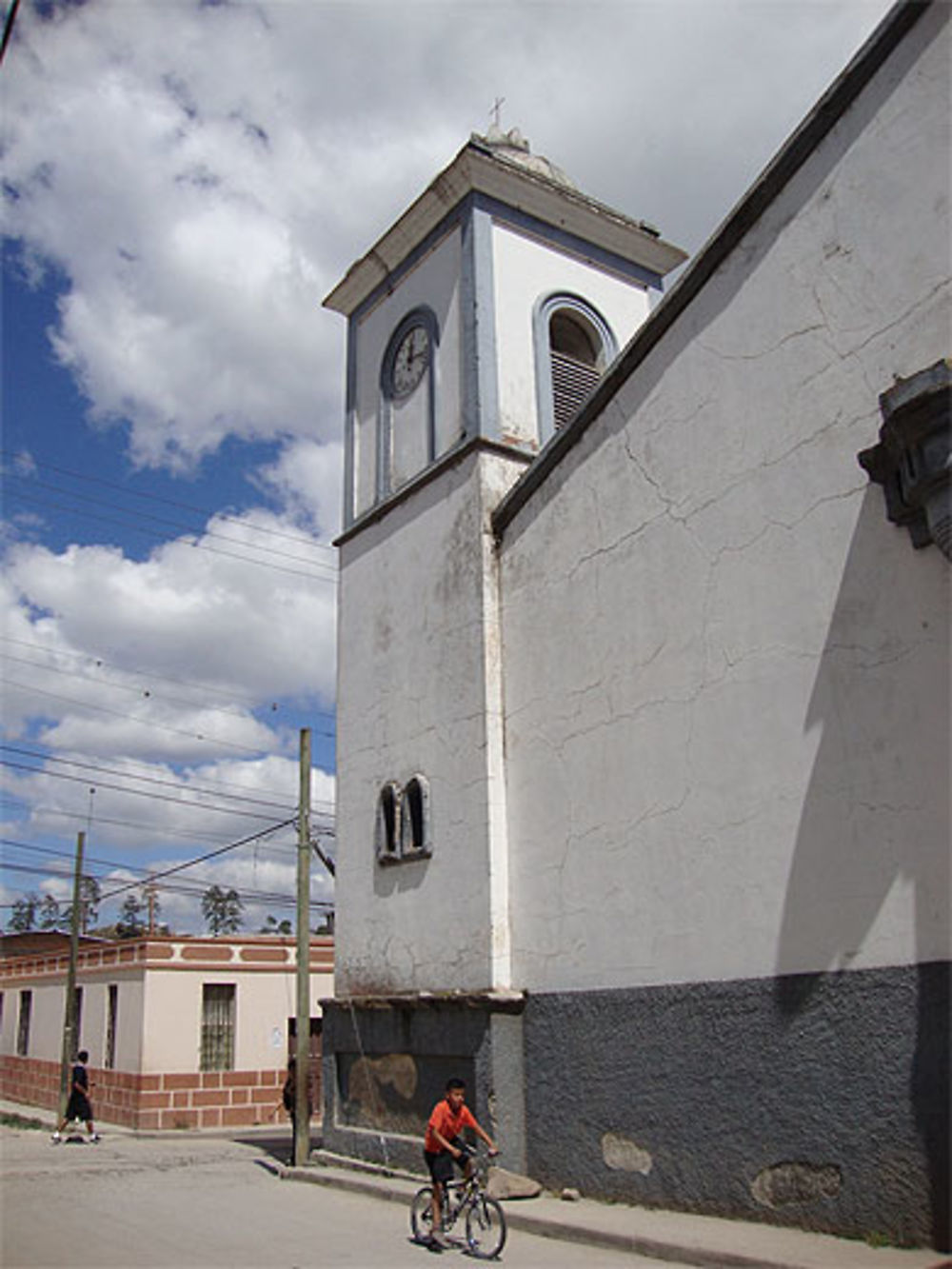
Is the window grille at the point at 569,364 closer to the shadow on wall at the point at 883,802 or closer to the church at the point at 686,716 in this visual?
the church at the point at 686,716

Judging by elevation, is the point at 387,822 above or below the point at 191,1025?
above

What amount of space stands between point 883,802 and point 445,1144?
3928mm

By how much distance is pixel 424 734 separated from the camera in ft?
40.1

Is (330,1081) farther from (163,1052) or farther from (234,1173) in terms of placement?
(163,1052)

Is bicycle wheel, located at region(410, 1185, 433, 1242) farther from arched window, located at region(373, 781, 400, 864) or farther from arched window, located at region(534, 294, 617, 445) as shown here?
arched window, located at region(534, 294, 617, 445)

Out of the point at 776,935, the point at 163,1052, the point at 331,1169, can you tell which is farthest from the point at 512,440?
the point at 163,1052

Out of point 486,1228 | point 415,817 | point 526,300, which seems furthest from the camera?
point 526,300

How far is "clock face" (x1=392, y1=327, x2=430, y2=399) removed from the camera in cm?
1388

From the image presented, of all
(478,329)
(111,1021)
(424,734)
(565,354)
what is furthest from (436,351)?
(111,1021)

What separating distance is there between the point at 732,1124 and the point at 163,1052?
15210 millimetres

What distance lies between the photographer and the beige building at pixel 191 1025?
2053 centimetres

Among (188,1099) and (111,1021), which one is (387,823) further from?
(111,1021)

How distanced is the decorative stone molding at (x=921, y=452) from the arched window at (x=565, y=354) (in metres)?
5.70

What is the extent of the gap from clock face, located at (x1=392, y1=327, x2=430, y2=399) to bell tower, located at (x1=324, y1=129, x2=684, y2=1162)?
0.03 m
